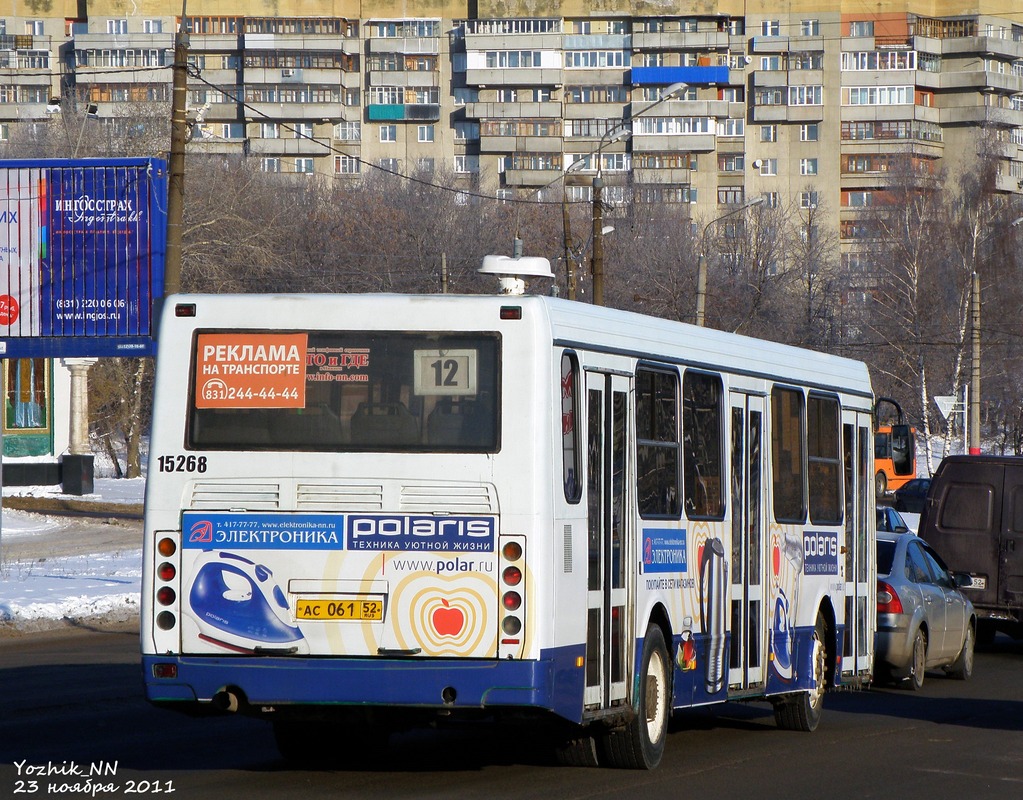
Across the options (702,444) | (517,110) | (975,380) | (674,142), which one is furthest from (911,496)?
(517,110)

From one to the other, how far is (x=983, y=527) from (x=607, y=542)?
11.9m

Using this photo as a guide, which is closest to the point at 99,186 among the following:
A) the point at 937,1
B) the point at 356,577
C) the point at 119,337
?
the point at 119,337

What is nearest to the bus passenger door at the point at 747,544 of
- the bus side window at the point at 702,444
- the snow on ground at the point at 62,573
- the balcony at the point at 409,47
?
the bus side window at the point at 702,444

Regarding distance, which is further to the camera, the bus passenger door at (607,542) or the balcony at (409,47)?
the balcony at (409,47)

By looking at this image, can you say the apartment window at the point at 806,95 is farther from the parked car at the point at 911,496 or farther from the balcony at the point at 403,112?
the parked car at the point at 911,496

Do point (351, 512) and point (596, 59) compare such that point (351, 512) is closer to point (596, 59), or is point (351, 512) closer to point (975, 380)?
point (975, 380)

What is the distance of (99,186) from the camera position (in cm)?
3156

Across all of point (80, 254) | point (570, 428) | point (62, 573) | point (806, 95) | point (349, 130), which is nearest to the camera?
point (570, 428)

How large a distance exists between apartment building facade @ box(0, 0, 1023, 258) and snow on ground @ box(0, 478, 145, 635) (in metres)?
76.3

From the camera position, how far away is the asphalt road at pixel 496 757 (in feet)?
29.9

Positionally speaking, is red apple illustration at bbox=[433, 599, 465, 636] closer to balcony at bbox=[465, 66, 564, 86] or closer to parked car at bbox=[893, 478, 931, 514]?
parked car at bbox=[893, 478, 931, 514]

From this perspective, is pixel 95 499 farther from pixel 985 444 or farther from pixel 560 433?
pixel 985 444

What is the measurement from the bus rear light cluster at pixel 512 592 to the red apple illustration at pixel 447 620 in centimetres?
22

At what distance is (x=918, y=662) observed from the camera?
15734 mm
